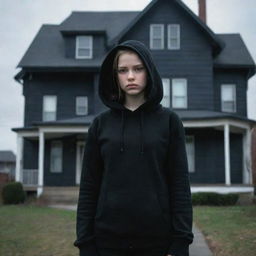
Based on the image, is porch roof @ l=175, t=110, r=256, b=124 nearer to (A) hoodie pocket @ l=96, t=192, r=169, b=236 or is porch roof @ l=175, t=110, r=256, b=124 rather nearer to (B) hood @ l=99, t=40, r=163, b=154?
(B) hood @ l=99, t=40, r=163, b=154

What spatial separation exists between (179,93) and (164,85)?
0.82m

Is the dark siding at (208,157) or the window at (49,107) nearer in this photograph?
the dark siding at (208,157)

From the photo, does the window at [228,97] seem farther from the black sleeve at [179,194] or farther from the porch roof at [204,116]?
the black sleeve at [179,194]

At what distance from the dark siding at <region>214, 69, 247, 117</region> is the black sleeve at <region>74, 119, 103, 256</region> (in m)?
20.3

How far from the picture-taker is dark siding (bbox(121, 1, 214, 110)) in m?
21.5

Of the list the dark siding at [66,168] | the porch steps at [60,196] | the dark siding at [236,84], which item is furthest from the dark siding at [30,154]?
the dark siding at [236,84]

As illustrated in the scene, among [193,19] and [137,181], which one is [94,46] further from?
[137,181]

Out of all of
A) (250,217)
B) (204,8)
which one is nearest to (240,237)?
(250,217)

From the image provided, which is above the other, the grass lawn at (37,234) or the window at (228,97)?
the window at (228,97)

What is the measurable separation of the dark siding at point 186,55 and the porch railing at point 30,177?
25.2ft

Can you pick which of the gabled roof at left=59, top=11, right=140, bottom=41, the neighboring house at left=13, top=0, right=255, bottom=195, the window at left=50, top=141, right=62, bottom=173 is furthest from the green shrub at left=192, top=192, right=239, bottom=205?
the gabled roof at left=59, top=11, right=140, bottom=41

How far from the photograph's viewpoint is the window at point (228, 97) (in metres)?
22.6

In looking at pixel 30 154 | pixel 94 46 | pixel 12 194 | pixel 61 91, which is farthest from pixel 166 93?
pixel 12 194

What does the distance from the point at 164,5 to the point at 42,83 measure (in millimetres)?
7219
